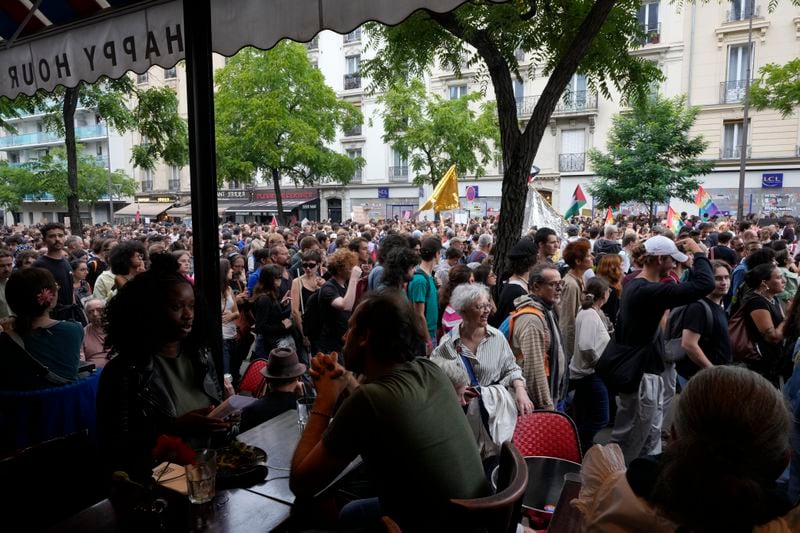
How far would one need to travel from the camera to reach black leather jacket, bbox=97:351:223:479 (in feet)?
7.12

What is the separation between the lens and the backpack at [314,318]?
17.8 feet

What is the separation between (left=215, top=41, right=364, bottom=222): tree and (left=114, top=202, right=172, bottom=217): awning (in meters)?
22.5

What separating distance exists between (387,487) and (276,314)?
3.89m

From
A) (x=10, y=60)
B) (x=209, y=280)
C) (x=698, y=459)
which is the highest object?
(x=10, y=60)

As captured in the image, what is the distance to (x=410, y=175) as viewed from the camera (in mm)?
38000

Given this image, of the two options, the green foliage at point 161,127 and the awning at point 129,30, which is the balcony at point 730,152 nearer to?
the green foliage at point 161,127

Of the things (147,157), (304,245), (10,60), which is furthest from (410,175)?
(10,60)

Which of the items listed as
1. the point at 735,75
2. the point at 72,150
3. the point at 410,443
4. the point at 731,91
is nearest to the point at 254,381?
the point at 410,443

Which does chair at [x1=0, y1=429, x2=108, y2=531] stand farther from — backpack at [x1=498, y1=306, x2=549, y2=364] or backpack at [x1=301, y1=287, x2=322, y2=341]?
backpack at [x1=301, y1=287, x2=322, y2=341]

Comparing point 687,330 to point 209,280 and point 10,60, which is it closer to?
point 209,280

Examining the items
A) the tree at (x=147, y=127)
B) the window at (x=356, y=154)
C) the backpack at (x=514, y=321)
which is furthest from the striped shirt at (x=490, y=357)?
the window at (x=356, y=154)

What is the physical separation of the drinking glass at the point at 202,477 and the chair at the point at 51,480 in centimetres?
58

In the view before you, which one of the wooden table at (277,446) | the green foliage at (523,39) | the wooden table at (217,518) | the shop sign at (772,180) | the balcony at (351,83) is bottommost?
the wooden table at (277,446)

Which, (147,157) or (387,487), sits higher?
(147,157)
